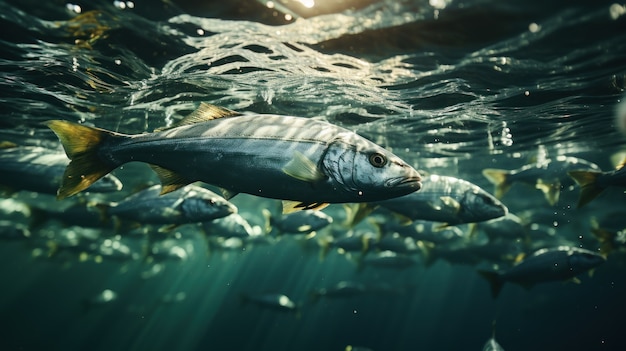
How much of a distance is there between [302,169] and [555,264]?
25.7 ft

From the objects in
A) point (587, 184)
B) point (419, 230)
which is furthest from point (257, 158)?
point (419, 230)

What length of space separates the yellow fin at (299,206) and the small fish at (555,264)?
23.1ft

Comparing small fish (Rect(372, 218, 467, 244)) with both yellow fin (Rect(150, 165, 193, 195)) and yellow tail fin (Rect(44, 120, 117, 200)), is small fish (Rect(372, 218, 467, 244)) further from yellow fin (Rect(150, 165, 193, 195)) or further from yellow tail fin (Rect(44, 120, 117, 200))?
yellow tail fin (Rect(44, 120, 117, 200))

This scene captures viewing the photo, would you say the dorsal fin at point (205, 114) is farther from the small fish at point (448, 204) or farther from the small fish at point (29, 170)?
the small fish at point (29, 170)

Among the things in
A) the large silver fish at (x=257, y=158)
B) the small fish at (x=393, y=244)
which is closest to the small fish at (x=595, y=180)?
the large silver fish at (x=257, y=158)

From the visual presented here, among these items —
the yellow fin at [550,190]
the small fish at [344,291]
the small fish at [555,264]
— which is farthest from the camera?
the small fish at [344,291]

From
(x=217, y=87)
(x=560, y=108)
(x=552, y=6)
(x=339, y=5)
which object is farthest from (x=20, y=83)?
(x=560, y=108)

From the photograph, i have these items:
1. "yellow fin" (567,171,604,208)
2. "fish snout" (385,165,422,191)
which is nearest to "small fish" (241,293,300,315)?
"yellow fin" (567,171,604,208)

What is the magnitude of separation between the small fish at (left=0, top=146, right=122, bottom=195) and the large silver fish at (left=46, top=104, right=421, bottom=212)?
370 cm

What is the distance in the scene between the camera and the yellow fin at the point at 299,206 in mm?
4242

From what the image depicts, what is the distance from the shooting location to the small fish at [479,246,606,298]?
848 cm

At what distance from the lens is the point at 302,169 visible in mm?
3580

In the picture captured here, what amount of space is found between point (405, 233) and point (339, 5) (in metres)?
9.07

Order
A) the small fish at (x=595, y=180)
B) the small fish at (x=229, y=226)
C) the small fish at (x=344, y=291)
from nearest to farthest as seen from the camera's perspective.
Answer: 1. the small fish at (x=595, y=180)
2. the small fish at (x=229, y=226)
3. the small fish at (x=344, y=291)
